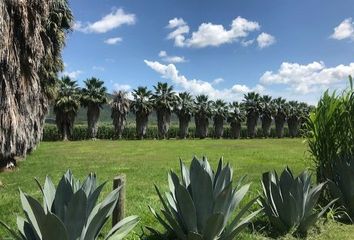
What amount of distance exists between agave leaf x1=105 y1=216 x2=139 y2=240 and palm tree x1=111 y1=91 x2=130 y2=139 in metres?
68.8

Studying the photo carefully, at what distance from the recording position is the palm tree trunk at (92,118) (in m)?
69.1

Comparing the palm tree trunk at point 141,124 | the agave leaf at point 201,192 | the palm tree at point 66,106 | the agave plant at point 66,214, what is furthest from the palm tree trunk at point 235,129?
the agave plant at point 66,214

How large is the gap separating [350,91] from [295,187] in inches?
121

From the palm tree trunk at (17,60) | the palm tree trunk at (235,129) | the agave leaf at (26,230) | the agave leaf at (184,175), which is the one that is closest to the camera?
the agave leaf at (26,230)

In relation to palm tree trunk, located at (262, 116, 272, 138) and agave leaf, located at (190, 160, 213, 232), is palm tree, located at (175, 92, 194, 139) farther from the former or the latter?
agave leaf, located at (190, 160, 213, 232)

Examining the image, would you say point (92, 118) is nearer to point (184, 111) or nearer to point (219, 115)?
point (184, 111)

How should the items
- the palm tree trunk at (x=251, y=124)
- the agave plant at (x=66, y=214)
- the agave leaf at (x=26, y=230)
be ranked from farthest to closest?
the palm tree trunk at (x=251, y=124), the agave leaf at (x=26, y=230), the agave plant at (x=66, y=214)

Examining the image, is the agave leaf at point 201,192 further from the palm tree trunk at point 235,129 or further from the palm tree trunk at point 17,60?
A: the palm tree trunk at point 235,129

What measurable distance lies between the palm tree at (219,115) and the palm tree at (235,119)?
134 centimetres

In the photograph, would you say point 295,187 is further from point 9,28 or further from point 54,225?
point 9,28

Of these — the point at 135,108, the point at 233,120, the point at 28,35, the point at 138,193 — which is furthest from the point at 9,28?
the point at 233,120

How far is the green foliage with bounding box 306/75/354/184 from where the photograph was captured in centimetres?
881

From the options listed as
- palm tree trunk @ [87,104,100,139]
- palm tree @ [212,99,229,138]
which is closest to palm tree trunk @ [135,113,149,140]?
palm tree trunk @ [87,104,100,139]

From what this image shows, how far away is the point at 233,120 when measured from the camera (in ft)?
291
